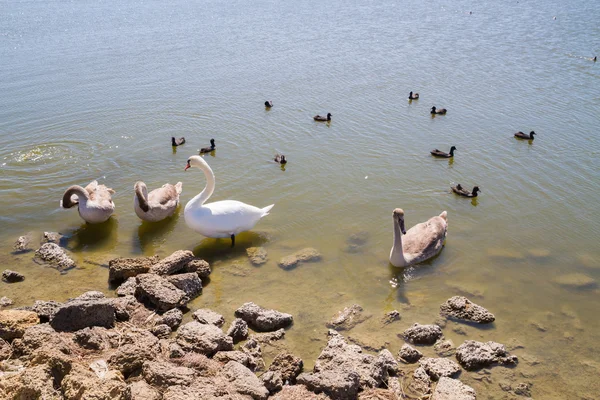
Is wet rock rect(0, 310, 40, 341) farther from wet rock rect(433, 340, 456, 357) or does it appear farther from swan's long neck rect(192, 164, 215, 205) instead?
wet rock rect(433, 340, 456, 357)

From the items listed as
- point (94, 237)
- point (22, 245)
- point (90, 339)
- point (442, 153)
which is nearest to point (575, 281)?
point (442, 153)

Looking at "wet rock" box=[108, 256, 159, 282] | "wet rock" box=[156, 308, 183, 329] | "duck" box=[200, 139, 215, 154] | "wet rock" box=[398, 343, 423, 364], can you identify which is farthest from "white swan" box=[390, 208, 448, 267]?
"duck" box=[200, 139, 215, 154]

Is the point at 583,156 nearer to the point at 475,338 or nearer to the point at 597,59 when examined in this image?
the point at 475,338

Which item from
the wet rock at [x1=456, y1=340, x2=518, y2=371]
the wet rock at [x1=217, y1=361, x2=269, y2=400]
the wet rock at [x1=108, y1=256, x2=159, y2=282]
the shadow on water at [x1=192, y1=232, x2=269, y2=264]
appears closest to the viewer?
the wet rock at [x1=217, y1=361, x2=269, y2=400]

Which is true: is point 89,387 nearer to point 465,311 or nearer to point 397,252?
point 465,311

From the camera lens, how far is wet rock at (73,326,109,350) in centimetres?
718

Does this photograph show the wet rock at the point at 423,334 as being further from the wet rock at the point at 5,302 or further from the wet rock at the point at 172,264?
the wet rock at the point at 5,302

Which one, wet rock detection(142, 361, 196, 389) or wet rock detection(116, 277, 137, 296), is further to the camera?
wet rock detection(116, 277, 137, 296)

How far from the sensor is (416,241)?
35.1 feet

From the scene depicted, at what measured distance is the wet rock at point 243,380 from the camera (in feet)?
21.2

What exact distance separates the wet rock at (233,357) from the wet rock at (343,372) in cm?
80

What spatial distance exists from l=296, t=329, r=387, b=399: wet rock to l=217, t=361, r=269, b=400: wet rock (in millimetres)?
591

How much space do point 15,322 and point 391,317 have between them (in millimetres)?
5680

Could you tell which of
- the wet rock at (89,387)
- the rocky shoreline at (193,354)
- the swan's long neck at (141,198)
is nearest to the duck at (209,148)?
the swan's long neck at (141,198)
